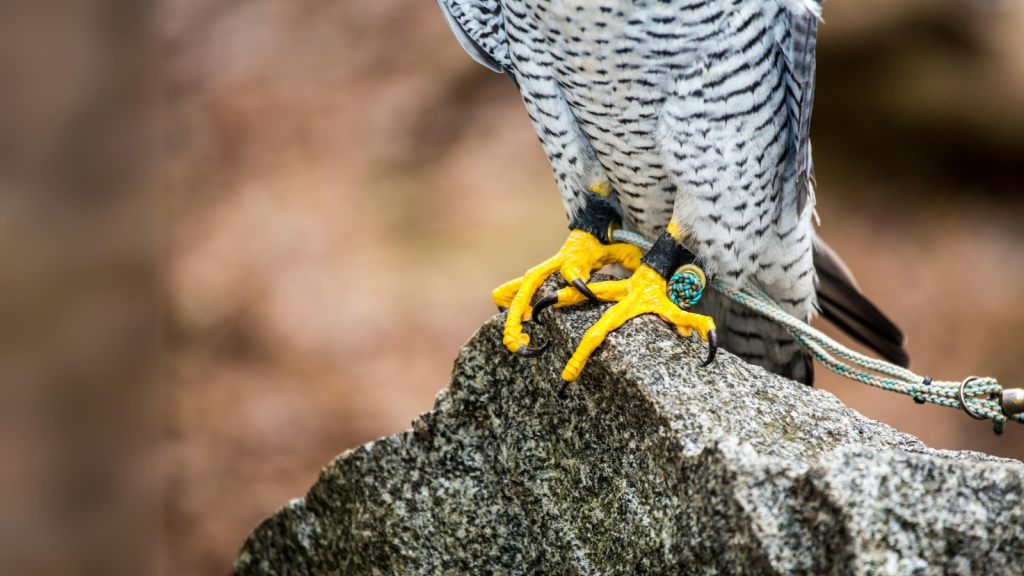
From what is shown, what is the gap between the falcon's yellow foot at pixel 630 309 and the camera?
1669 mm

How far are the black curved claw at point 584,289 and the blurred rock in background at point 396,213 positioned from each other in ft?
8.69

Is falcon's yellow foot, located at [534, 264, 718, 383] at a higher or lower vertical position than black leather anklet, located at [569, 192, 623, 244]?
lower

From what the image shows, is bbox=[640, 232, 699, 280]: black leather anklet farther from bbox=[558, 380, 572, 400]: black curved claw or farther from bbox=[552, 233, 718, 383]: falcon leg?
bbox=[558, 380, 572, 400]: black curved claw

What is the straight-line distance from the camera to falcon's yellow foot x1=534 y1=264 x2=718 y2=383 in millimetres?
1669

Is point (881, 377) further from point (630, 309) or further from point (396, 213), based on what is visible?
point (396, 213)

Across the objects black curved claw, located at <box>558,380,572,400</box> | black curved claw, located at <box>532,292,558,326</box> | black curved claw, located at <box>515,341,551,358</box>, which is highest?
black curved claw, located at <box>532,292,558,326</box>

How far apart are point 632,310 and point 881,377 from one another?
0.60 meters

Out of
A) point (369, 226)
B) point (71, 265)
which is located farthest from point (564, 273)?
point (369, 226)

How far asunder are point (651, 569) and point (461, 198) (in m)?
3.71

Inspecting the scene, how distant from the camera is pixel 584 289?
1.81 meters

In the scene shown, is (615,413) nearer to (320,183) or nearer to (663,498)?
(663,498)

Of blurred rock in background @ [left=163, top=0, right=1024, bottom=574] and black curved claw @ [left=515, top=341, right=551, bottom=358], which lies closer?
black curved claw @ [left=515, top=341, right=551, bottom=358]

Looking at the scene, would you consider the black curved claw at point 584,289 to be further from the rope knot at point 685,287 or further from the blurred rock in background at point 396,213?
the blurred rock in background at point 396,213

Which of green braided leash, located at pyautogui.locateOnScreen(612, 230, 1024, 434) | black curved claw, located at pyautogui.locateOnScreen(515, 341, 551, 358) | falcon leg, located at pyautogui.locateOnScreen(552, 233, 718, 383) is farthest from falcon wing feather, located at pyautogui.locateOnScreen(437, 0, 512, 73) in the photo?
black curved claw, located at pyautogui.locateOnScreen(515, 341, 551, 358)
